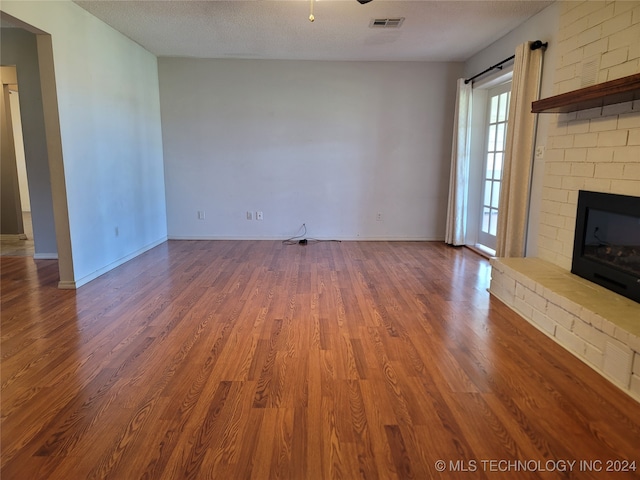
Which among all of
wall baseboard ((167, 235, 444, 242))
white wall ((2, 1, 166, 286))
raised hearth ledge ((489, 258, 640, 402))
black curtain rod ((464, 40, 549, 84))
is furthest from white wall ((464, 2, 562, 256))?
white wall ((2, 1, 166, 286))

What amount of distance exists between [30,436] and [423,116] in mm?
5675

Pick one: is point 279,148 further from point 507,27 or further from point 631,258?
point 631,258

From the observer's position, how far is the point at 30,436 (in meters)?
1.71

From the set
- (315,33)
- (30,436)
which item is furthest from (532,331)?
(315,33)

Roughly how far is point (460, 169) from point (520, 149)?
1.64m

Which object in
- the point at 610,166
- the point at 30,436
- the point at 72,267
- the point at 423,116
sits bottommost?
the point at 30,436

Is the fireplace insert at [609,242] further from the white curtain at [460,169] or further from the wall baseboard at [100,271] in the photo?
the wall baseboard at [100,271]

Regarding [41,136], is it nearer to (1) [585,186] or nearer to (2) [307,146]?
(2) [307,146]

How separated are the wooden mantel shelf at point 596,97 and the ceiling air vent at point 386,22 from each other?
170 cm

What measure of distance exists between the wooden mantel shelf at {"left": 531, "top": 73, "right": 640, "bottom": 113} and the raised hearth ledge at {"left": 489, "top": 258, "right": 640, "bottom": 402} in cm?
126

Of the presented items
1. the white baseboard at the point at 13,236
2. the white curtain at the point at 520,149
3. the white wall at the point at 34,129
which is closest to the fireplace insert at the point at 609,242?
the white curtain at the point at 520,149

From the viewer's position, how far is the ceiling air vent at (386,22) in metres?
3.93

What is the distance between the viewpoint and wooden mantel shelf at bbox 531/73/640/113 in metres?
2.20

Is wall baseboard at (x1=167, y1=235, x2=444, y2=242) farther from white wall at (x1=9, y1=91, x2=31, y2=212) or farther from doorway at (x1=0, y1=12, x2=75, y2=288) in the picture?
white wall at (x1=9, y1=91, x2=31, y2=212)
